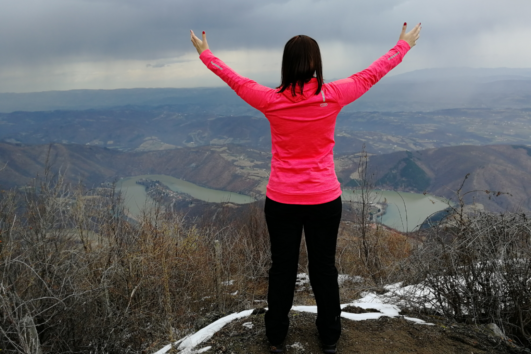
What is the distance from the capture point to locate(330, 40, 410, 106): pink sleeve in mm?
2191

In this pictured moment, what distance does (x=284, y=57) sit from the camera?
2.11 meters

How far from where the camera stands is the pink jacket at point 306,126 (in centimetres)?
218

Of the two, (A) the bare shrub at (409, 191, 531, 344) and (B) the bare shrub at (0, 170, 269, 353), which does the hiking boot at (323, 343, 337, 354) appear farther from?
(B) the bare shrub at (0, 170, 269, 353)

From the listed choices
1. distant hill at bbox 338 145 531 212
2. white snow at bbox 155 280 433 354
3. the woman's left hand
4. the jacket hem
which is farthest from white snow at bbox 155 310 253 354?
distant hill at bbox 338 145 531 212

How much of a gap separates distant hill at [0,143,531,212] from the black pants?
222ft

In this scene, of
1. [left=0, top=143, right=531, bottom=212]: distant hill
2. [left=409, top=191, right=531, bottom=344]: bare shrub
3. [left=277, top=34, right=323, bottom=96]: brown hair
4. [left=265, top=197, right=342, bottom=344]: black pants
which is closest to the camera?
[left=277, top=34, right=323, bottom=96]: brown hair

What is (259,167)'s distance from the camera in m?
117

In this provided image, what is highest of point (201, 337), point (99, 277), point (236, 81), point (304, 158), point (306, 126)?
point (236, 81)

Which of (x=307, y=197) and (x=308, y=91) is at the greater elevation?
(x=308, y=91)

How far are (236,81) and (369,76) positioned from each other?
89 cm

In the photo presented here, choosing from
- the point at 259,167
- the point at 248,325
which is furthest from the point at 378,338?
the point at 259,167

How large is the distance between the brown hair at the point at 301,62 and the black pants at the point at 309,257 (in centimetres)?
80

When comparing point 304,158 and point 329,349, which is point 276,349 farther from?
point 304,158

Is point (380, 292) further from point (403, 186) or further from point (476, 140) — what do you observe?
point (476, 140)
